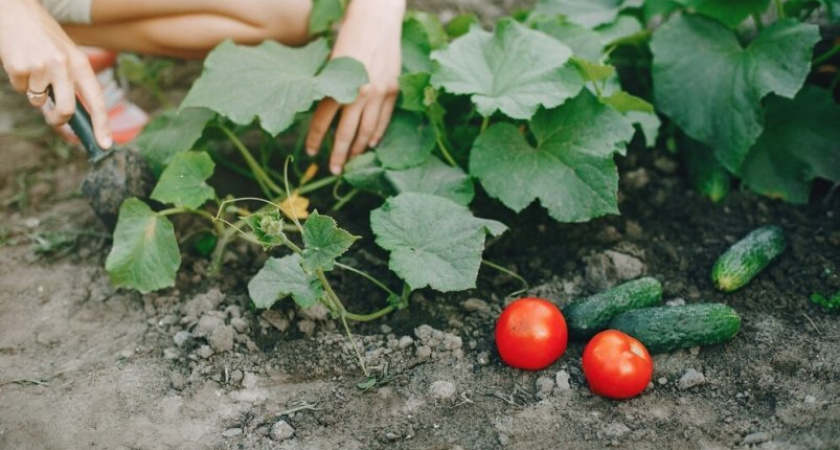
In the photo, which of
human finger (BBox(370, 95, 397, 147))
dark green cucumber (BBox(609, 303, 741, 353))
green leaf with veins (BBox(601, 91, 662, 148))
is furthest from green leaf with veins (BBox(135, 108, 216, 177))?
dark green cucumber (BBox(609, 303, 741, 353))

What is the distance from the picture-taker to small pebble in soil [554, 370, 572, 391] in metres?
2.54

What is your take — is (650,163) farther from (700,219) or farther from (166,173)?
(166,173)

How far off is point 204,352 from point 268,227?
0.59m

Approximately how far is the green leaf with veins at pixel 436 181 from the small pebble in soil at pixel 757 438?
1.18 meters

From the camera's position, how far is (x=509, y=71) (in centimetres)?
295

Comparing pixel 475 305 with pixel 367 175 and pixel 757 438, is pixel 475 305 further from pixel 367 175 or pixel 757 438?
pixel 757 438

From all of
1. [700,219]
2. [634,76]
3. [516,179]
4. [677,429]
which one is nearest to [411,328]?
[516,179]

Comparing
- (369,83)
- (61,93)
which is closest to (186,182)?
(61,93)

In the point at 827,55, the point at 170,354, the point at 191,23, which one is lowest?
the point at 170,354

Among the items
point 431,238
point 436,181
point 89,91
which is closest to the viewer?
point 431,238

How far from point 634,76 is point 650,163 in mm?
428

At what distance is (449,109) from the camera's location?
3.34 metres

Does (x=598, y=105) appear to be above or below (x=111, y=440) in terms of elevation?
above

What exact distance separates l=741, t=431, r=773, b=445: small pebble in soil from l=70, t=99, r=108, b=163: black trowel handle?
2.36m
